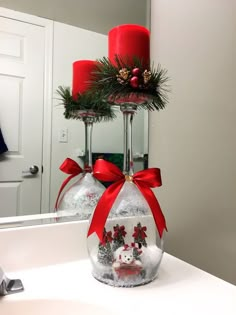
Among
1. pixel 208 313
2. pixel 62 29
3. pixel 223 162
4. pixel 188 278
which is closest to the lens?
pixel 208 313

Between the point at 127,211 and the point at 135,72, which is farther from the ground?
the point at 135,72

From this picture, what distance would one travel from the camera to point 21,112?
0.78 metres

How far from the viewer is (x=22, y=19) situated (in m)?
0.78

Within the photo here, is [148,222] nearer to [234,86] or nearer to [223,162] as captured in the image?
[223,162]

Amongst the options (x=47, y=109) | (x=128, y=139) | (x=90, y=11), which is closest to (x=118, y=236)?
(x=128, y=139)

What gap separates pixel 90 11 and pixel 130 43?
321mm

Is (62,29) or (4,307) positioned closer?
(4,307)

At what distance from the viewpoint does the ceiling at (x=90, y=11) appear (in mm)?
799

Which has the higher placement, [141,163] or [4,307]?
[141,163]

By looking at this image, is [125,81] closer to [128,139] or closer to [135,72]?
[135,72]

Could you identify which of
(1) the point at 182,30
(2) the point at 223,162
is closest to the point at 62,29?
(1) the point at 182,30

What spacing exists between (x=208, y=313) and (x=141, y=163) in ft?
1.62

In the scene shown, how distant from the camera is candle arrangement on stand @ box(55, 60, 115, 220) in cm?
77

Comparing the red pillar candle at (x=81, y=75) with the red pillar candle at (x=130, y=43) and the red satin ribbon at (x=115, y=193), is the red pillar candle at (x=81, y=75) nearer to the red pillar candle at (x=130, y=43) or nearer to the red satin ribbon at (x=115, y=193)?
the red pillar candle at (x=130, y=43)
